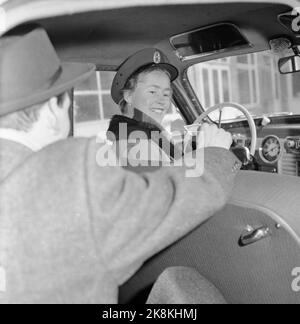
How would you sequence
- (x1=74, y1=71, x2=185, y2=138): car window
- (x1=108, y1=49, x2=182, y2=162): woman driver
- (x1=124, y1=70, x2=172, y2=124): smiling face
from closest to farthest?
(x1=108, y1=49, x2=182, y2=162): woman driver, (x1=124, y1=70, x2=172, y2=124): smiling face, (x1=74, y1=71, x2=185, y2=138): car window

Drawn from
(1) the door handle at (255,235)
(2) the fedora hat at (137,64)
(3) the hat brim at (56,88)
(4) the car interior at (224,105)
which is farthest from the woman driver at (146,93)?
(3) the hat brim at (56,88)

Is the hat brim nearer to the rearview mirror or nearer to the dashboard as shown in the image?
the rearview mirror

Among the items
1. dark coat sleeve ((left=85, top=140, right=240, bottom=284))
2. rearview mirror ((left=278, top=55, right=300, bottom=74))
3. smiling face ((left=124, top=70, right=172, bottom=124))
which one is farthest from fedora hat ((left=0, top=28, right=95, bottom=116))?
rearview mirror ((left=278, top=55, right=300, bottom=74))

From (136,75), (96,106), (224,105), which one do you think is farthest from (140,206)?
(96,106)

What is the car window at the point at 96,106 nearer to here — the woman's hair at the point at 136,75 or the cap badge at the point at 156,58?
the woman's hair at the point at 136,75

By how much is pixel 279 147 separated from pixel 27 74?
2.19 m

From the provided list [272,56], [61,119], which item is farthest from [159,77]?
[61,119]

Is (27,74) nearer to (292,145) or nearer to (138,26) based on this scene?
(138,26)

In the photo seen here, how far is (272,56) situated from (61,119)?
219 cm

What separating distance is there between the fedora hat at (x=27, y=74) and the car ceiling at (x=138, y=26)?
2.32 feet

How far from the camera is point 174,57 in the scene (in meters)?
2.99

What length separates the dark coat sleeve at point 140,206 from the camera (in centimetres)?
98

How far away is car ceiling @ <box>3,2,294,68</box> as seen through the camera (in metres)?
1.88
